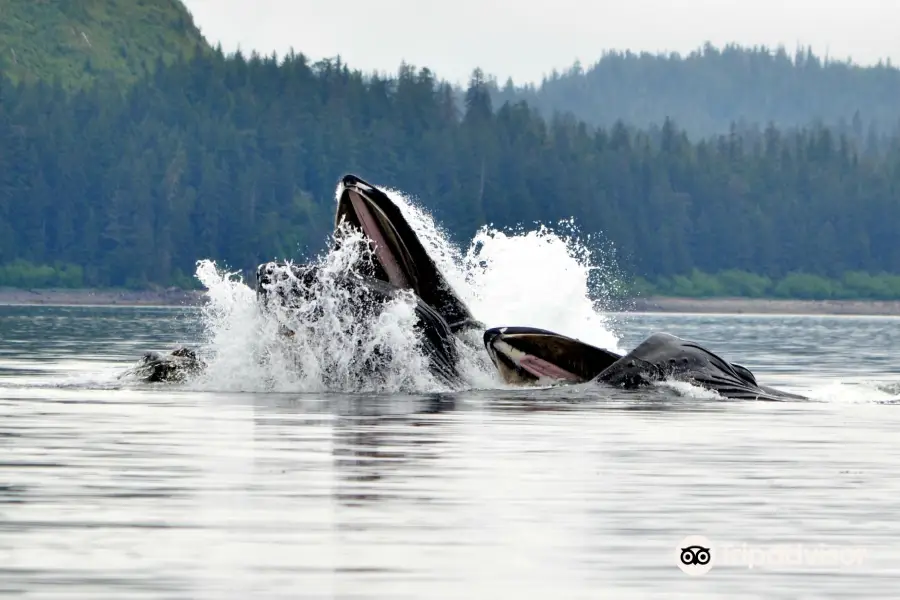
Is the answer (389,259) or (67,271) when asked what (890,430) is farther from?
(67,271)

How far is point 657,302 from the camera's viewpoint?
564ft

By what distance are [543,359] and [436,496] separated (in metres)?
11.7

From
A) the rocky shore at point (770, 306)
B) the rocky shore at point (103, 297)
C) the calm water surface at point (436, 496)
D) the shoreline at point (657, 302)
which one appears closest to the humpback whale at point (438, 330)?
the calm water surface at point (436, 496)

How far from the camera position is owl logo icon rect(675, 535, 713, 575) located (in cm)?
1150

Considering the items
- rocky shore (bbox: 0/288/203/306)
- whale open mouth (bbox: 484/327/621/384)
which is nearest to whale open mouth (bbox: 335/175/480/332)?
whale open mouth (bbox: 484/327/621/384)

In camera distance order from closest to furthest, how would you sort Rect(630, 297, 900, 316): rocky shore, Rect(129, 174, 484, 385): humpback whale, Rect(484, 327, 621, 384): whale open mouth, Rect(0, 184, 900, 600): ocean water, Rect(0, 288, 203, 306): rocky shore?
1. Rect(0, 184, 900, 600): ocean water
2. Rect(129, 174, 484, 385): humpback whale
3. Rect(484, 327, 621, 384): whale open mouth
4. Rect(0, 288, 203, 306): rocky shore
5. Rect(630, 297, 900, 316): rocky shore

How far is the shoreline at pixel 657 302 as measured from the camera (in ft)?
513

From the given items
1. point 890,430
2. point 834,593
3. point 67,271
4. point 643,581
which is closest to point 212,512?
point 643,581

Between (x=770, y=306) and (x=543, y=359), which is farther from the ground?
(x=770, y=306)

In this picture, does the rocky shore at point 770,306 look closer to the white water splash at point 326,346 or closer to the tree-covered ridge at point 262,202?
the tree-covered ridge at point 262,202

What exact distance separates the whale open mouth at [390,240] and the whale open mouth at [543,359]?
3.54 feet

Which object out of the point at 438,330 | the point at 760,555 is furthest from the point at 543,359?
the point at 760,555

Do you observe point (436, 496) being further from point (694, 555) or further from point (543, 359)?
point (543, 359)

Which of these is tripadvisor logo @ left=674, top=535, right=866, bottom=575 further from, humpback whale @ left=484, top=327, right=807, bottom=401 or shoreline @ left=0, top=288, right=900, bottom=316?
shoreline @ left=0, top=288, right=900, bottom=316
